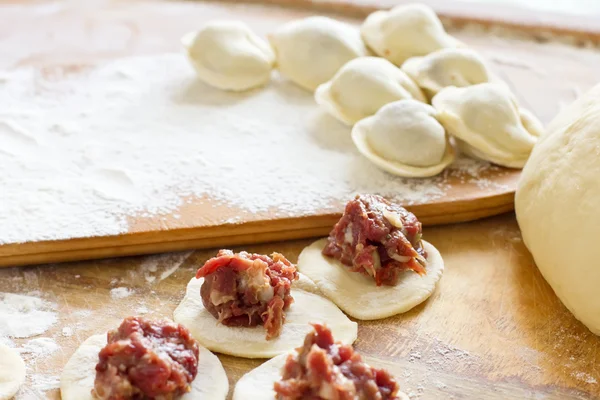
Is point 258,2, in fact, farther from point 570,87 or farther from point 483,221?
point 483,221

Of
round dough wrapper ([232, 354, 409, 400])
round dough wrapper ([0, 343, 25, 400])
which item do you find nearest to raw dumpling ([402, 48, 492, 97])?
round dough wrapper ([232, 354, 409, 400])

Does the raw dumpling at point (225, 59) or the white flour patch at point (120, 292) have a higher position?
the raw dumpling at point (225, 59)

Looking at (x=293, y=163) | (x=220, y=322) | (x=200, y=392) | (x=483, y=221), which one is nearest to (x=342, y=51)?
(x=293, y=163)

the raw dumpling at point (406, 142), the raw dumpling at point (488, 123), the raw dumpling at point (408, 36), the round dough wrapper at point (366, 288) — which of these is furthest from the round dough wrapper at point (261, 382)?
the raw dumpling at point (408, 36)

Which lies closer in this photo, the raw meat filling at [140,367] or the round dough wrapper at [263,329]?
the raw meat filling at [140,367]

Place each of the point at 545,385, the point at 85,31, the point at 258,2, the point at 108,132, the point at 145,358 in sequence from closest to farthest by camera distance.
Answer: the point at 145,358, the point at 545,385, the point at 108,132, the point at 85,31, the point at 258,2

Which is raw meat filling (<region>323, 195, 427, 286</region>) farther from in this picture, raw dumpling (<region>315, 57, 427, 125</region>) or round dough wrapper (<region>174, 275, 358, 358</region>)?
raw dumpling (<region>315, 57, 427, 125</region>)

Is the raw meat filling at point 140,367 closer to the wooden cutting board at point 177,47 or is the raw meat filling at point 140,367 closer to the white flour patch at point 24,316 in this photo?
the white flour patch at point 24,316
